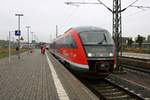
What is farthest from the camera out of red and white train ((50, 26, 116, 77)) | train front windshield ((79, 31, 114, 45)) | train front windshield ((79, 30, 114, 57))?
train front windshield ((79, 31, 114, 45))

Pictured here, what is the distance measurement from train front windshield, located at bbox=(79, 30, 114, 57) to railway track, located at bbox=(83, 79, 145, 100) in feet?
5.12

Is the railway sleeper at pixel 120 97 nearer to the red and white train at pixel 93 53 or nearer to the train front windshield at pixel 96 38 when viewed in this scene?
the red and white train at pixel 93 53

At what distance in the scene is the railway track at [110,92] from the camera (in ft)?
31.9

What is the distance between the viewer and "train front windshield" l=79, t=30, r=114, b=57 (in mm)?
12461

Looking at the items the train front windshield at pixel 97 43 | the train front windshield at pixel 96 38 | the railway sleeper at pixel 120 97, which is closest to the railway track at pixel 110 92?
the railway sleeper at pixel 120 97

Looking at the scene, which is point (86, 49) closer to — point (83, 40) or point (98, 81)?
Result: point (83, 40)

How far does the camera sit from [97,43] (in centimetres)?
1290

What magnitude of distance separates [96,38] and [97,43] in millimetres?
473

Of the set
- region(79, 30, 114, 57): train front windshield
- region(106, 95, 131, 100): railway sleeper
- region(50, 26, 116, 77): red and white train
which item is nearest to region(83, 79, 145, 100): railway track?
region(106, 95, 131, 100): railway sleeper

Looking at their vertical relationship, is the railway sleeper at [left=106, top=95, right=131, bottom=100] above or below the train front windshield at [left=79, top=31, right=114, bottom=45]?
below

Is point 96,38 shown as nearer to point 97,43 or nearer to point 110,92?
point 97,43

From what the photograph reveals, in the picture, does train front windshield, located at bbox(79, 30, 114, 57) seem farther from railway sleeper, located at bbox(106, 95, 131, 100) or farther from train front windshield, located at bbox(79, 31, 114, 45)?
railway sleeper, located at bbox(106, 95, 131, 100)

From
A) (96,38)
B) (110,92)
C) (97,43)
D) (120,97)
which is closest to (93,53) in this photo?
(97,43)

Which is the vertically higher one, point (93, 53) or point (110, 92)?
point (93, 53)
